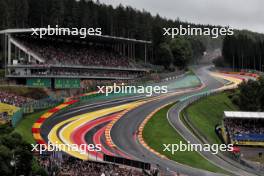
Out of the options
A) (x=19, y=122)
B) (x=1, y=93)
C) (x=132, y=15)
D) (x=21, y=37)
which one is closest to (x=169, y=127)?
(x=19, y=122)

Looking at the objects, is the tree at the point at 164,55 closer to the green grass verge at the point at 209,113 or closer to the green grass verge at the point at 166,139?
the green grass verge at the point at 209,113

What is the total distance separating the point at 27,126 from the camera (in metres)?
51.2

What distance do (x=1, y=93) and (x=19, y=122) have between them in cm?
1031

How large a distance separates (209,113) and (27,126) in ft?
101

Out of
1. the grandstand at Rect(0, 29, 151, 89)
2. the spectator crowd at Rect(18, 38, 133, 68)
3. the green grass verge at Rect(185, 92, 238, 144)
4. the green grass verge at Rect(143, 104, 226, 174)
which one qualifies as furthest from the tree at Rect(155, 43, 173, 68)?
the green grass verge at Rect(143, 104, 226, 174)

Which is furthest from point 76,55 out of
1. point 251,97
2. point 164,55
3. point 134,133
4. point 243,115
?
point 243,115

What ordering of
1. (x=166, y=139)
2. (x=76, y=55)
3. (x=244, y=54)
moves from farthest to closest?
1. (x=244, y=54)
2. (x=76, y=55)
3. (x=166, y=139)

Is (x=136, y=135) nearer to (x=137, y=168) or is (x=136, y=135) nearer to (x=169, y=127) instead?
(x=169, y=127)

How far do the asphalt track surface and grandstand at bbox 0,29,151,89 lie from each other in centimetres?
1115

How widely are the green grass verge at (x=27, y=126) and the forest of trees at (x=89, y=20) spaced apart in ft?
137

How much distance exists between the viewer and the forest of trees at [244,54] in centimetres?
14462

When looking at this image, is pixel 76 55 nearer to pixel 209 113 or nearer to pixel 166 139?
pixel 209 113

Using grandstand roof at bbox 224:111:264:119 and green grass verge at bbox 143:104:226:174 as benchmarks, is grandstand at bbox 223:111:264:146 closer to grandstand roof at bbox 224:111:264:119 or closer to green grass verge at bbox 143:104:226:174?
grandstand roof at bbox 224:111:264:119

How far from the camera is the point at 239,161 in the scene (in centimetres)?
4606
